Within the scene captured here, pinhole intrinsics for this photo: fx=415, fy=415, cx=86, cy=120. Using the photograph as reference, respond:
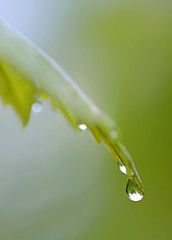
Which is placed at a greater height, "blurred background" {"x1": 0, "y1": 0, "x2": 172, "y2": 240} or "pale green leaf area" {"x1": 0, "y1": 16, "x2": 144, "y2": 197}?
"blurred background" {"x1": 0, "y1": 0, "x2": 172, "y2": 240}

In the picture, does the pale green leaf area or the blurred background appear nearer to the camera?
the pale green leaf area

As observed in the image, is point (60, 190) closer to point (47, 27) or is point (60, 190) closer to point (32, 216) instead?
point (32, 216)

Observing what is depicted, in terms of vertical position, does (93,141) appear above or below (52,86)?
above

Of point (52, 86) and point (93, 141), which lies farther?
point (93, 141)

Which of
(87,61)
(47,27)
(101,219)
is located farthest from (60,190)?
(47,27)
